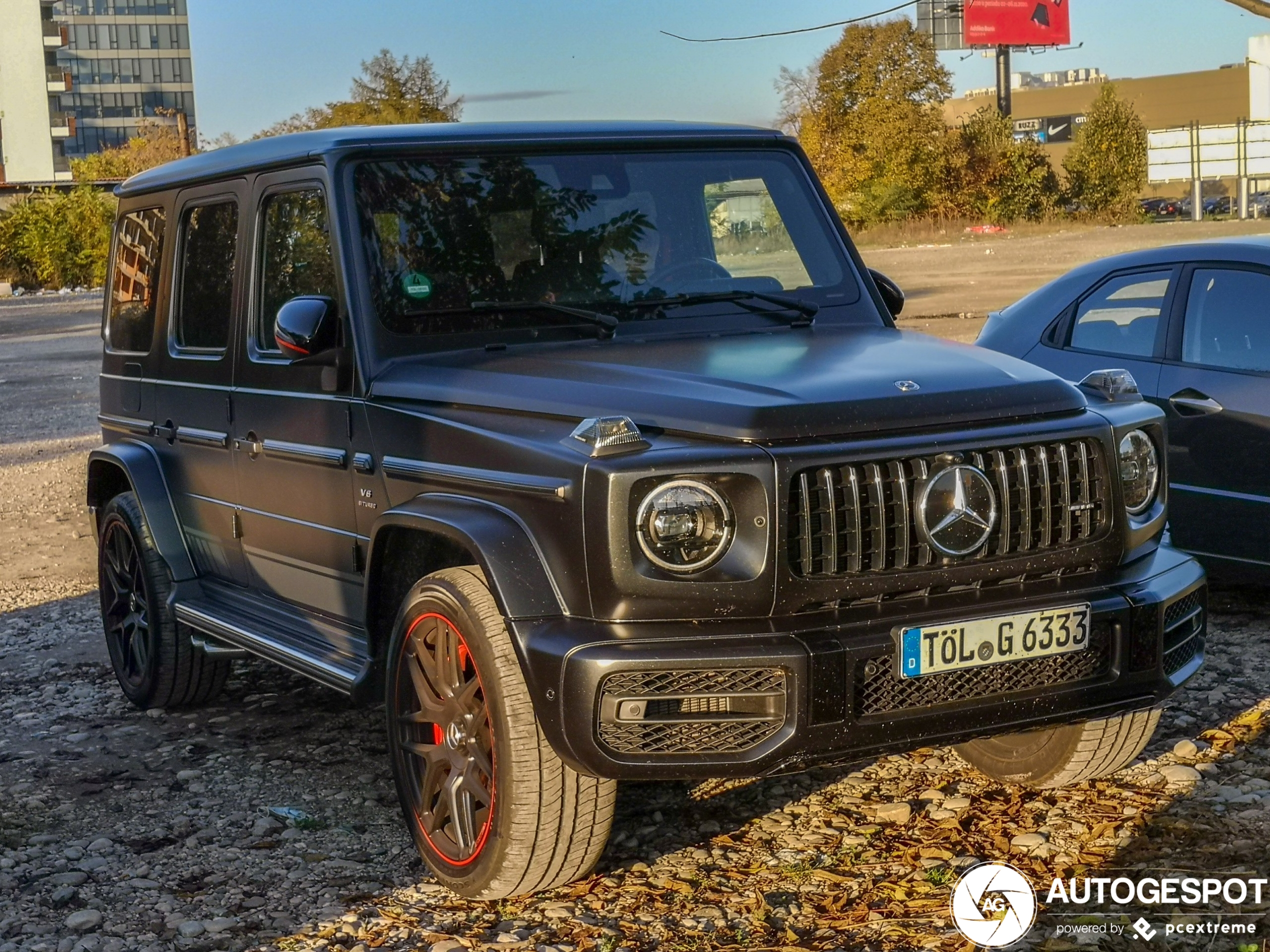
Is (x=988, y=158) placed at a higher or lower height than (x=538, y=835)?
higher

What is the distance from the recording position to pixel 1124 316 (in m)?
7.18

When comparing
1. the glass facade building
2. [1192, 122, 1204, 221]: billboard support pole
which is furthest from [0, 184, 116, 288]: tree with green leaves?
the glass facade building

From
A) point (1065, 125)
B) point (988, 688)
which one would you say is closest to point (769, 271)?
point (988, 688)

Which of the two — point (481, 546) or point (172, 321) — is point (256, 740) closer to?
point (172, 321)

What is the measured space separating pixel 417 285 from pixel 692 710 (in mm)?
1766

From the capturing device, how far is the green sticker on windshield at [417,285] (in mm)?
4730

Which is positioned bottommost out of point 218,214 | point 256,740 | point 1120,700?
point 256,740

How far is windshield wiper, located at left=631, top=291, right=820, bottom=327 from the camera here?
4.86 metres

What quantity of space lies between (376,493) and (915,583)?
161 cm

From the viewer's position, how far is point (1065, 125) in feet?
438

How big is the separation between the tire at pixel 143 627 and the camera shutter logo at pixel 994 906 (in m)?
3.19

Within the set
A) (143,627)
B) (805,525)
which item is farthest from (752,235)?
(143,627)

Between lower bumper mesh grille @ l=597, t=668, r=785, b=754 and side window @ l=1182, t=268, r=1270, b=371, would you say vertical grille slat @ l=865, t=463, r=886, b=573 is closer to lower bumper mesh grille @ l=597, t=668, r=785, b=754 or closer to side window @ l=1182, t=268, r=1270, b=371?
lower bumper mesh grille @ l=597, t=668, r=785, b=754

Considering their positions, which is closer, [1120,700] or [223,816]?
[1120,700]
